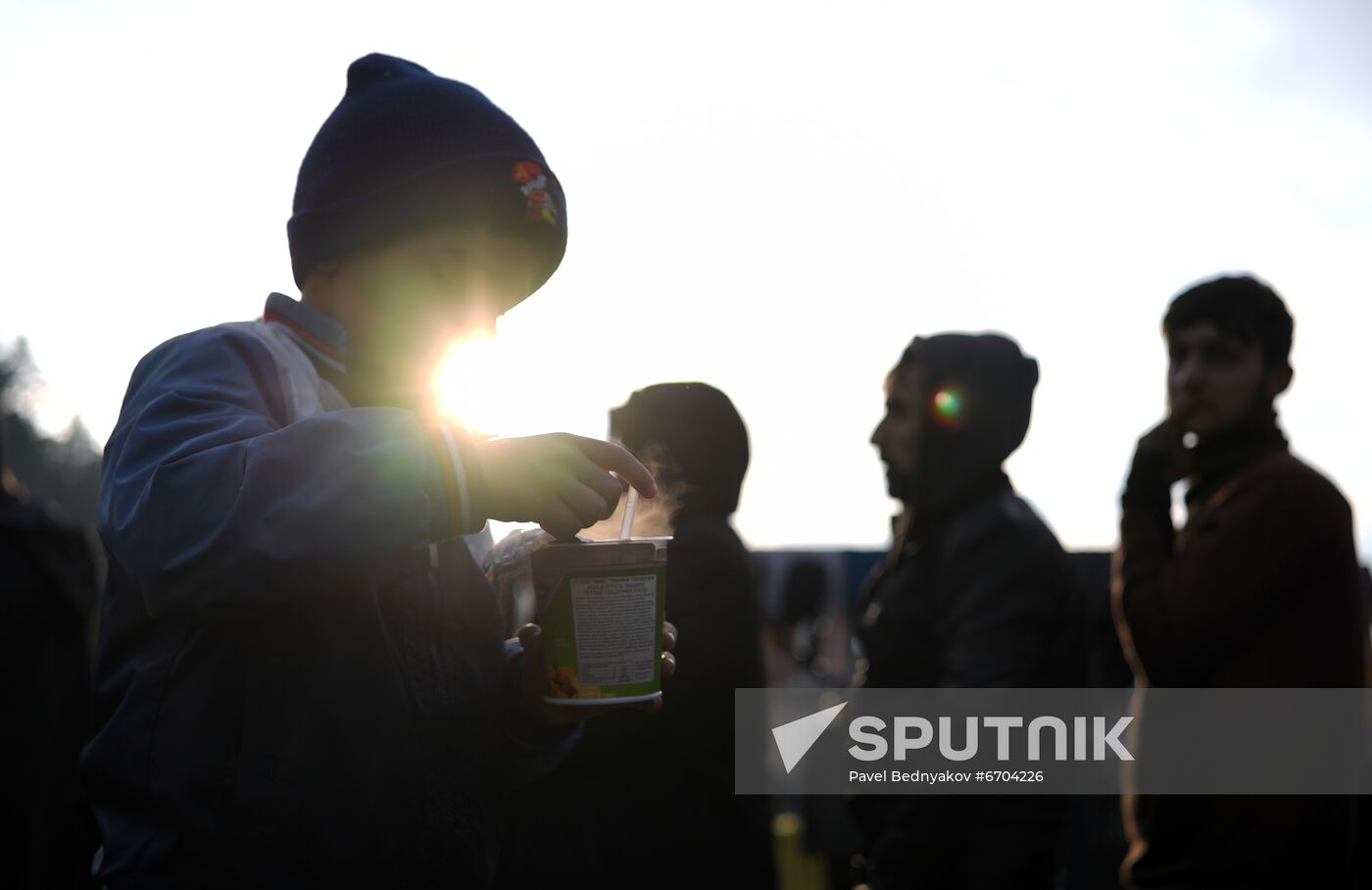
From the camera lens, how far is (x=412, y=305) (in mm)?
1761

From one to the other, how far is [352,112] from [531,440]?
779 millimetres

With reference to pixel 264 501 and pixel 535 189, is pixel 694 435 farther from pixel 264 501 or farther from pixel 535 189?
pixel 264 501

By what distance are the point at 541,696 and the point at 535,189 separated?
2.87 ft

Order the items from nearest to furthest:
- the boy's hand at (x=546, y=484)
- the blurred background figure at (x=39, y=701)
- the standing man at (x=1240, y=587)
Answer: the boy's hand at (x=546, y=484) < the standing man at (x=1240, y=587) < the blurred background figure at (x=39, y=701)

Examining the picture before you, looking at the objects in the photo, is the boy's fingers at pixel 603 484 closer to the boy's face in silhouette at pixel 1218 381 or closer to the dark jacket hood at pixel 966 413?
the dark jacket hood at pixel 966 413

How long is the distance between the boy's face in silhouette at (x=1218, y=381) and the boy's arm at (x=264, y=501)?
9.50ft

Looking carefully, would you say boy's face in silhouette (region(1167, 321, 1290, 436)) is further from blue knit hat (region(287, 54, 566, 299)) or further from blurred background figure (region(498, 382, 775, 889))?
blue knit hat (region(287, 54, 566, 299))

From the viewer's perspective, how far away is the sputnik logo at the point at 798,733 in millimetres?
3729

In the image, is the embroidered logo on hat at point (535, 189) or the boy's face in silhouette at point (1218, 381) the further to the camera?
the boy's face in silhouette at point (1218, 381)

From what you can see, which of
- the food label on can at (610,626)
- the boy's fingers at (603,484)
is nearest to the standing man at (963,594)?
the food label on can at (610,626)

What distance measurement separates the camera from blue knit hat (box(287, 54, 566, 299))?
1762mm

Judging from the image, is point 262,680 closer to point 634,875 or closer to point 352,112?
point 352,112

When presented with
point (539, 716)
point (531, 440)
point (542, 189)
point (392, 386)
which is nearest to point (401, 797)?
point (539, 716)

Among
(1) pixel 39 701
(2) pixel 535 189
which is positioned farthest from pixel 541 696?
(1) pixel 39 701
